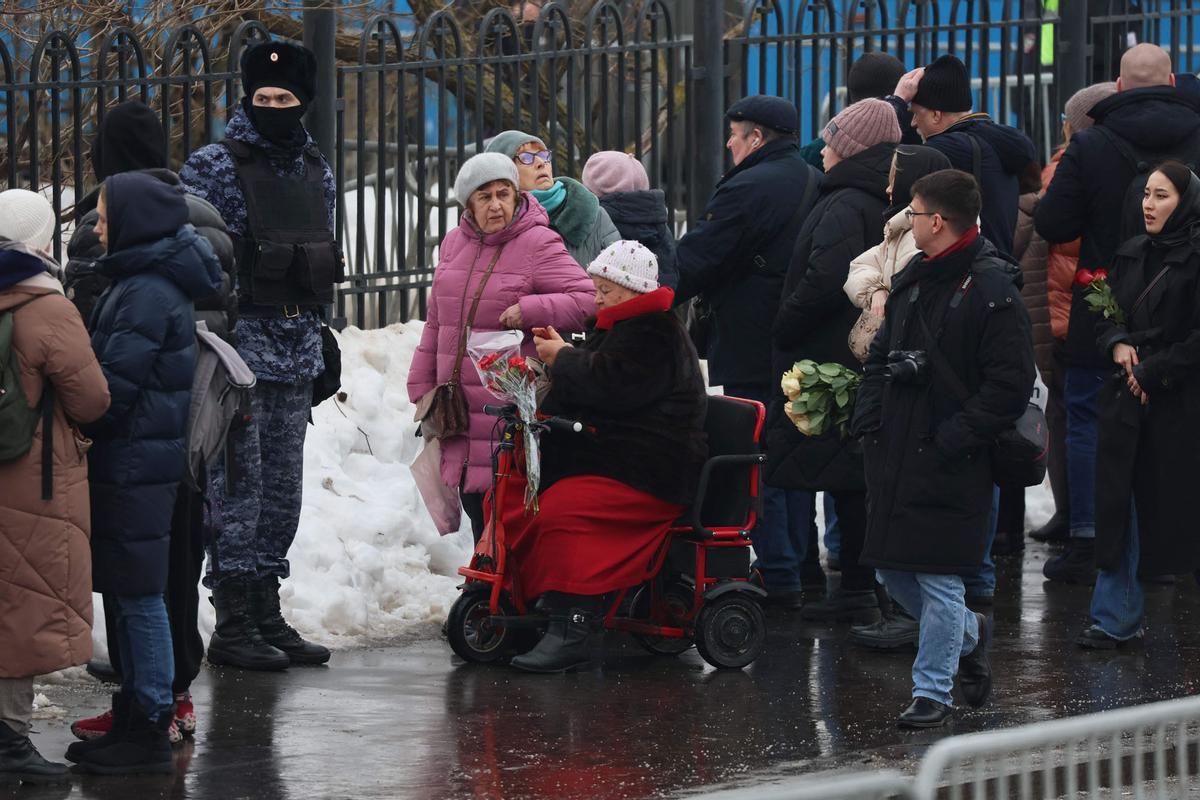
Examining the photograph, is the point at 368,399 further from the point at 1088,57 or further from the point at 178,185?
the point at 1088,57

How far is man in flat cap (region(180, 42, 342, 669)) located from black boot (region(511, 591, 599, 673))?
79 centimetres

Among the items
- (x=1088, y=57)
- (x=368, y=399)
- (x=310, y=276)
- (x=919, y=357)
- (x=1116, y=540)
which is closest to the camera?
(x=919, y=357)

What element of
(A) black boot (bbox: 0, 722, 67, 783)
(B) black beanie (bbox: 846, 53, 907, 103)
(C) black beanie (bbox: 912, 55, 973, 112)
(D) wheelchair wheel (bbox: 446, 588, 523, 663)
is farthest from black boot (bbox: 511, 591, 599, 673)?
(B) black beanie (bbox: 846, 53, 907, 103)

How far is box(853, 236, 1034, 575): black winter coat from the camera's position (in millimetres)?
7410

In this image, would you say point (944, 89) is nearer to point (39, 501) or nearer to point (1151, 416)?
point (1151, 416)

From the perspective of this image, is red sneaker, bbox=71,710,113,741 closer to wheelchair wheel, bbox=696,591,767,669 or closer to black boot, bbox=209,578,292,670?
black boot, bbox=209,578,292,670

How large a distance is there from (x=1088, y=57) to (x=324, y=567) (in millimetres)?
7204

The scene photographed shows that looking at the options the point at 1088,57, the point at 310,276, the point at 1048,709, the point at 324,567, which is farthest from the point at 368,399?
the point at 1088,57

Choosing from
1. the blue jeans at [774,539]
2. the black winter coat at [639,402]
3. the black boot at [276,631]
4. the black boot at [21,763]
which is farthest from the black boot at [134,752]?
the blue jeans at [774,539]

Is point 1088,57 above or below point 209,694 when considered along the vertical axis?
above

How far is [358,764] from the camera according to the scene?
22.2ft

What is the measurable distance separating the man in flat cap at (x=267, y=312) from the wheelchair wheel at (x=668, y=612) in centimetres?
124

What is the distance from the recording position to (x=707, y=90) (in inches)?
484

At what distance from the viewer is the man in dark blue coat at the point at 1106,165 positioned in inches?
395
